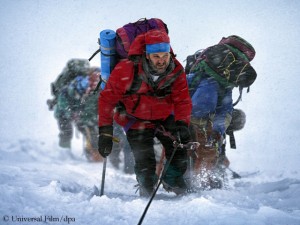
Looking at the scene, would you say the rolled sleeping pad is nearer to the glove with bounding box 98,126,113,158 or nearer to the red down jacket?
the red down jacket

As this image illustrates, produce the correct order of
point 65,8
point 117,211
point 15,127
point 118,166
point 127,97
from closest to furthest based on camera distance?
point 117,211
point 127,97
point 118,166
point 15,127
point 65,8

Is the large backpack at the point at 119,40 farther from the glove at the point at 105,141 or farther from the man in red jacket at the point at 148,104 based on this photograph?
the glove at the point at 105,141

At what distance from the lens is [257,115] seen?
1744 cm

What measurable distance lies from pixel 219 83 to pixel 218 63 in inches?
10.8

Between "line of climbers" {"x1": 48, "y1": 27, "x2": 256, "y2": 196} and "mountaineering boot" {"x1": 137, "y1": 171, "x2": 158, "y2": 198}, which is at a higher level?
"line of climbers" {"x1": 48, "y1": 27, "x2": 256, "y2": 196}

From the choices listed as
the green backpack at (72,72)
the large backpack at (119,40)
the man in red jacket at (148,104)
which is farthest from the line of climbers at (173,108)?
the green backpack at (72,72)

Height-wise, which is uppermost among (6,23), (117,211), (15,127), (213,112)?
(6,23)

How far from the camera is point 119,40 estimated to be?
14.2 ft

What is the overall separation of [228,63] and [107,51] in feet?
5.46

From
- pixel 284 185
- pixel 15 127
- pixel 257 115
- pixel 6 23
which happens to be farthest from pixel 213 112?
pixel 6 23

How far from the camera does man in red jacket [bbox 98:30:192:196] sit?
12.7 feet

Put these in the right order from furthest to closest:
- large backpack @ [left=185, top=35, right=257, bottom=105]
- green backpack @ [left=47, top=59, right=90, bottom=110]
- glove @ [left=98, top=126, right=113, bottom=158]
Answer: green backpack @ [left=47, top=59, right=90, bottom=110] → large backpack @ [left=185, top=35, right=257, bottom=105] → glove @ [left=98, top=126, right=113, bottom=158]

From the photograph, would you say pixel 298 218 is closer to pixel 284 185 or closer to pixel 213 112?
pixel 284 185

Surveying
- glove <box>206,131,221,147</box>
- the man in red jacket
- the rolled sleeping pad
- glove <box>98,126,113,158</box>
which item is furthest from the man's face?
glove <box>206,131,221,147</box>
